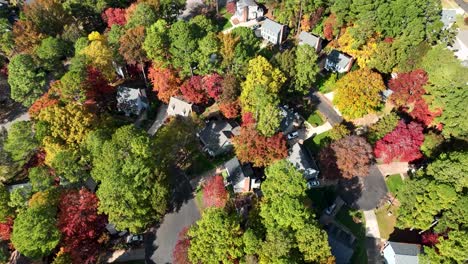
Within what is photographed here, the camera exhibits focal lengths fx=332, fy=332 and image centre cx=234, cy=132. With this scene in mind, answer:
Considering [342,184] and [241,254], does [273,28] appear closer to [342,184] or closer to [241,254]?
[342,184]

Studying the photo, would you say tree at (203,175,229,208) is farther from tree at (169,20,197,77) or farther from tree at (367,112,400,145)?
tree at (367,112,400,145)

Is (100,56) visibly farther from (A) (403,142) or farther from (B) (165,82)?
(A) (403,142)

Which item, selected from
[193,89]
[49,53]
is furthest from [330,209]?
[49,53]

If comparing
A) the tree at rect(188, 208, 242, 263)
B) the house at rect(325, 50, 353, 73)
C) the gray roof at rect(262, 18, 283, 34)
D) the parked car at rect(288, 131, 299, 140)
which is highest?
the gray roof at rect(262, 18, 283, 34)

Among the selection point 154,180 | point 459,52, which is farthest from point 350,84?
point 154,180

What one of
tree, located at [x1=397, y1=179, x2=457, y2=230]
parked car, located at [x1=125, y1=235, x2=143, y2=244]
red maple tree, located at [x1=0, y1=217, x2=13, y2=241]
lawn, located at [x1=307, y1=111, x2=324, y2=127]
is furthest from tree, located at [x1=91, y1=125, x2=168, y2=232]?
tree, located at [x1=397, y1=179, x2=457, y2=230]

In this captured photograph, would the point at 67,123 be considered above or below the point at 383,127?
above
